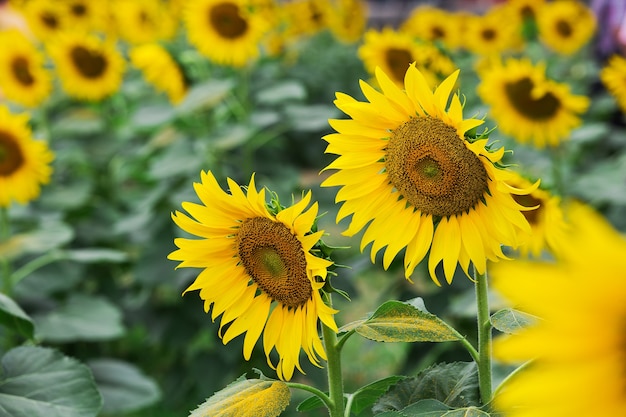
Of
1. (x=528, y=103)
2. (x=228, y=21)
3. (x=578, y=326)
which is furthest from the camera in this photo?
(x=228, y=21)

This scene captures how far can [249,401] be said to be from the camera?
26.5 inches

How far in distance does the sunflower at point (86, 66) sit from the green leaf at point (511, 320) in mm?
2080

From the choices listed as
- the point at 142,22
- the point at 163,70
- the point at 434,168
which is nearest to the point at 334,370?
the point at 434,168

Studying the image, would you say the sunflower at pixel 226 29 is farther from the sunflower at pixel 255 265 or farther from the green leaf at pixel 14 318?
the sunflower at pixel 255 265

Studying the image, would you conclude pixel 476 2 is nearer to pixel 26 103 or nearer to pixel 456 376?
pixel 26 103

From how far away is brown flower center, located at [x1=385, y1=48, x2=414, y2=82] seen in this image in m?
2.01

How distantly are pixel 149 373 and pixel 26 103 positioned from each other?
2.81 ft

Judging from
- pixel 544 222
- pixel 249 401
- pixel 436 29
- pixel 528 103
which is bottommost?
pixel 249 401

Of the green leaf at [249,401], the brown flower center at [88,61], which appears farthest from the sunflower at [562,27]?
the green leaf at [249,401]

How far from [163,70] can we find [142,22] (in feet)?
2.43

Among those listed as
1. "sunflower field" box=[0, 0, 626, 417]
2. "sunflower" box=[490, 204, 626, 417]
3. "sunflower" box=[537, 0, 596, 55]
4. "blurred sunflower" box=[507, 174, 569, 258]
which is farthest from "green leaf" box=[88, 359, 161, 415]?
"sunflower" box=[537, 0, 596, 55]

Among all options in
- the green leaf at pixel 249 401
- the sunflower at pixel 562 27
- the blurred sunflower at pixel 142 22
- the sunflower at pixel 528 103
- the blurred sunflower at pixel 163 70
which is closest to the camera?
the green leaf at pixel 249 401

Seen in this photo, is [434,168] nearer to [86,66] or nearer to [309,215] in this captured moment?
[309,215]

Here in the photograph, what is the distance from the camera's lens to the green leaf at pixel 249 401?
663 millimetres
